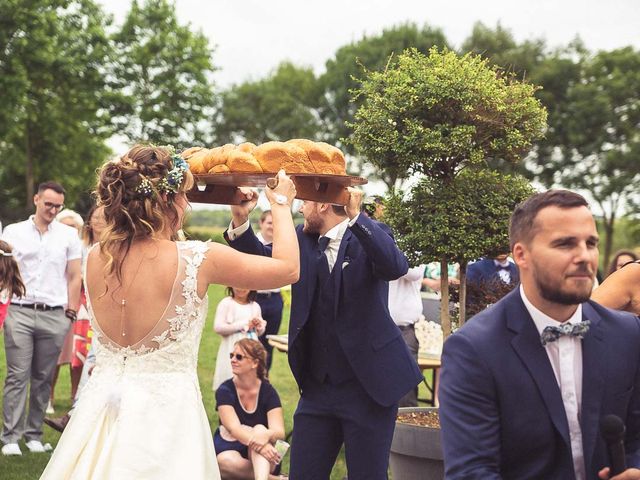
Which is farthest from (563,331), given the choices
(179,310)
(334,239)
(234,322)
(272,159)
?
(234,322)

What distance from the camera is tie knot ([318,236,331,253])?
5133mm

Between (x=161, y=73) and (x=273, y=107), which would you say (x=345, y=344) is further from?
(x=273, y=107)

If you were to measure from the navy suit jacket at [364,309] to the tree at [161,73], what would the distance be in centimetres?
3601

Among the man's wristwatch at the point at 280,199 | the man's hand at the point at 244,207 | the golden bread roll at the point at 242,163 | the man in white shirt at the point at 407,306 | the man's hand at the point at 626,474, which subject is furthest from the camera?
the man in white shirt at the point at 407,306

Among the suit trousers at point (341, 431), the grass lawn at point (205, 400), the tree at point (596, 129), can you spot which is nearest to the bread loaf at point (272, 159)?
the suit trousers at point (341, 431)

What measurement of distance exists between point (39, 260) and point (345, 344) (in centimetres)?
484

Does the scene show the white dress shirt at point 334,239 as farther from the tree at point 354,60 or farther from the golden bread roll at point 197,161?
the tree at point 354,60

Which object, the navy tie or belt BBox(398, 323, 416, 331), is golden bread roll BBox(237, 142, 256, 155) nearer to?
the navy tie

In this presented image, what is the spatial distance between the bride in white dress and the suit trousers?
4.01ft

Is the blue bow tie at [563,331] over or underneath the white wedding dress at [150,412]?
over

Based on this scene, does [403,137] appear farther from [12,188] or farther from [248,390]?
[12,188]

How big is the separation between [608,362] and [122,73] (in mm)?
38782

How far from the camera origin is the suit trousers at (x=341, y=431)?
486cm

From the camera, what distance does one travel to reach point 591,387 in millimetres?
2830
